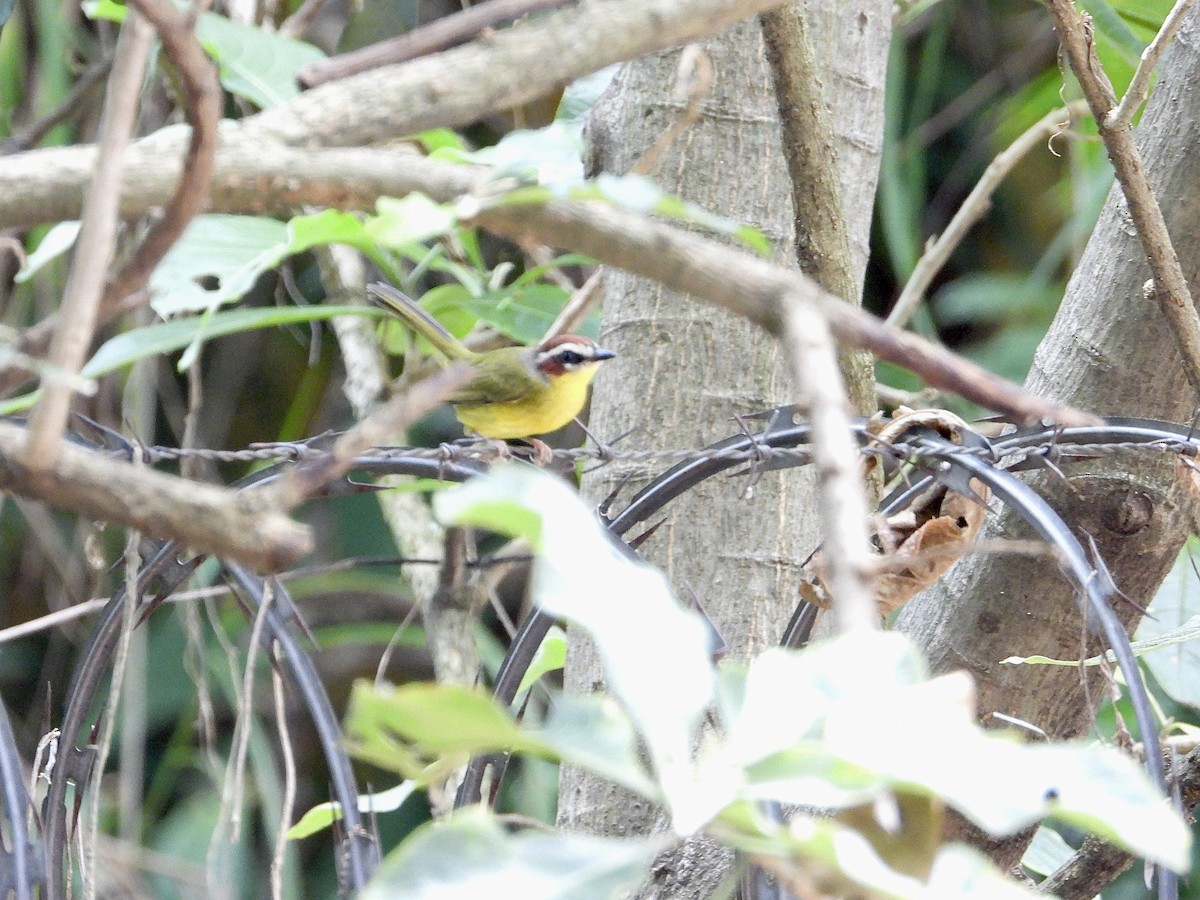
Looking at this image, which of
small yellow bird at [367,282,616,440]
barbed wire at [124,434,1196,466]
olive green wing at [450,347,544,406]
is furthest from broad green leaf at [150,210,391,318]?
olive green wing at [450,347,544,406]

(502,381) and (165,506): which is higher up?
(165,506)

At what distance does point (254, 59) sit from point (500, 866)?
1.78 m

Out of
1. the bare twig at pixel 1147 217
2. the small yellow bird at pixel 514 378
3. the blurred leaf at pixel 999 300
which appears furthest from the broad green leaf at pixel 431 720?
the blurred leaf at pixel 999 300

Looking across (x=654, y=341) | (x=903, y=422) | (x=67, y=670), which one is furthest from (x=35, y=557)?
(x=903, y=422)

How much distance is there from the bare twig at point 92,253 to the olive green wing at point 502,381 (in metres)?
1.84

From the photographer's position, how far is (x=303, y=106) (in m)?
0.53

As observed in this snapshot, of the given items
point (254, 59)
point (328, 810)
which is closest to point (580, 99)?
point (254, 59)

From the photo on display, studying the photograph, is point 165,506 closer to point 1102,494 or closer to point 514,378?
point 1102,494

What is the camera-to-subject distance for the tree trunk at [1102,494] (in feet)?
3.91

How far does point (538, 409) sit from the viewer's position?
240 centimetres

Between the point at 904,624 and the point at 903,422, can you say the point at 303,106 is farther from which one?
the point at 904,624

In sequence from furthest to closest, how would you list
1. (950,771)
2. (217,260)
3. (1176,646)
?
(1176,646) < (217,260) < (950,771)

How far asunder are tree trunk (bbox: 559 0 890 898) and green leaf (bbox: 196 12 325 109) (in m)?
0.62

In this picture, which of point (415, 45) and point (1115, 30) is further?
point (1115, 30)
